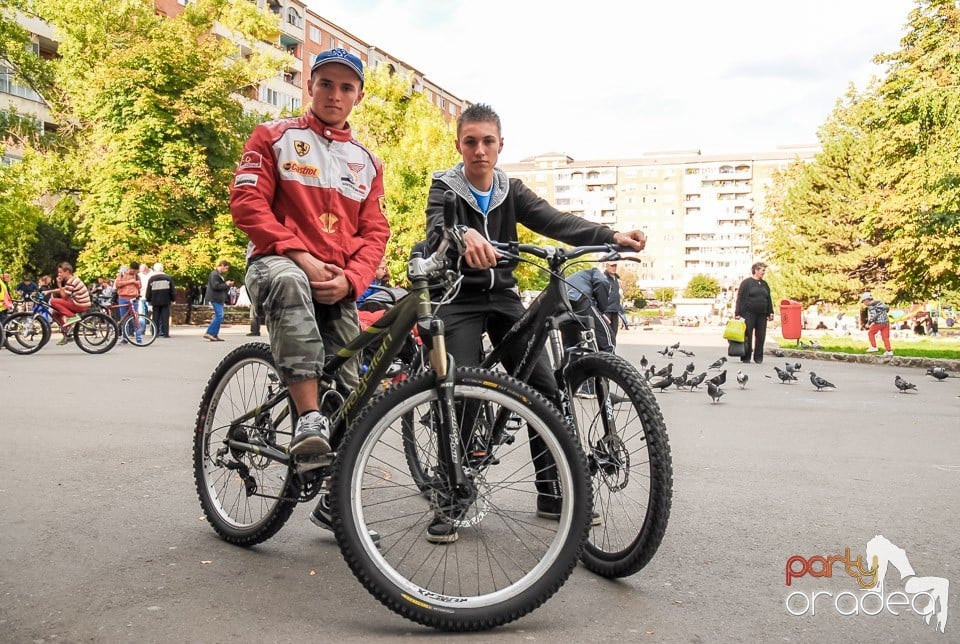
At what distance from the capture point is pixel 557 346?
3838 millimetres

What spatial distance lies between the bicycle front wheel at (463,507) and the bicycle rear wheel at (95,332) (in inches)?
565

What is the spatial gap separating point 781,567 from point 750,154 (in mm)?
169202

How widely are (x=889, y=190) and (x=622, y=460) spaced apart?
39781 millimetres

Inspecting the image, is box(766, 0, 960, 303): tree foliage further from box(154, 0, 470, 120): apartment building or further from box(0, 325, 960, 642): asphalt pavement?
box(154, 0, 470, 120): apartment building

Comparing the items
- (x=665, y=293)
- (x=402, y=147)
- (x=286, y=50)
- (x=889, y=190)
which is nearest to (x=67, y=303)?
(x=402, y=147)

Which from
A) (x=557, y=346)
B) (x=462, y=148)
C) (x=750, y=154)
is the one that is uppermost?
(x=750, y=154)

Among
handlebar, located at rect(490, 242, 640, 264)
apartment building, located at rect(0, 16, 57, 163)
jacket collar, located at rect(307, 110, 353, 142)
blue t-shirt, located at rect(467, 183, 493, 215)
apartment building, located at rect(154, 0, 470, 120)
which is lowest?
handlebar, located at rect(490, 242, 640, 264)

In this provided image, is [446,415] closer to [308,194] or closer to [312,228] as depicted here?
[312,228]

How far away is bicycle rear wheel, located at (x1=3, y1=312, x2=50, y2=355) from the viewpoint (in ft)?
52.4

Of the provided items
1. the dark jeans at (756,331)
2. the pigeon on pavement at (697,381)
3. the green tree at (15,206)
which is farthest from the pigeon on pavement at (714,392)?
the green tree at (15,206)

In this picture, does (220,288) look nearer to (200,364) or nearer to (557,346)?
(200,364)

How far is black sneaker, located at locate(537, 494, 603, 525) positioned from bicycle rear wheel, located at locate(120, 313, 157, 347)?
16.8 meters

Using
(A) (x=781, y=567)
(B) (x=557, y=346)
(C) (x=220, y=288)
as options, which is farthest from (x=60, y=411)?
(C) (x=220, y=288)

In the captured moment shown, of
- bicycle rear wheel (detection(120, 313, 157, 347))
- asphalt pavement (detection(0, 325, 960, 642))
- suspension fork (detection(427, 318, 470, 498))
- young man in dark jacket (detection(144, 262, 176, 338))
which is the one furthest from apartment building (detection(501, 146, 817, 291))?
suspension fork (detection(427, 318, 470, 498))
